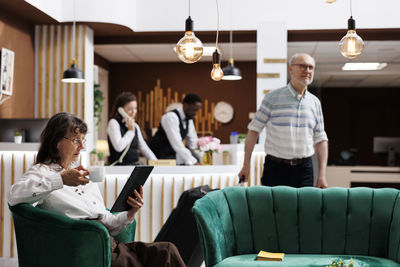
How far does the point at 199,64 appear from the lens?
1096 centimetres

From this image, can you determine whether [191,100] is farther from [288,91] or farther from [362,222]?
[362,222]

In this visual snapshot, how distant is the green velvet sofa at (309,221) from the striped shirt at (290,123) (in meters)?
0.54

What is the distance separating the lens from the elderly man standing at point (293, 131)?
4.05 metres

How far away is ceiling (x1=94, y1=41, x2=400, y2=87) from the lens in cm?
866

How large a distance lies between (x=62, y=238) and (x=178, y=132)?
9.73 feet

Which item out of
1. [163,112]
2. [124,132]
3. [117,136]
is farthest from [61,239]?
[163,112]

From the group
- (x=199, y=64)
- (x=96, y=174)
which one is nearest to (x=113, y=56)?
(x=199, y=64)

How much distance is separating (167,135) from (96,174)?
146 centimetres

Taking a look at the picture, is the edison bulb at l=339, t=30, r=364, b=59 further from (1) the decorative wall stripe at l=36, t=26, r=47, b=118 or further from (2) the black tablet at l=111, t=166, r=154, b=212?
(1) the decorative wall stripe at l=36, t=26, r=47, b=118

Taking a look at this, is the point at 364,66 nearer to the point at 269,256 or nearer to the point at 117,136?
the point at 117,136

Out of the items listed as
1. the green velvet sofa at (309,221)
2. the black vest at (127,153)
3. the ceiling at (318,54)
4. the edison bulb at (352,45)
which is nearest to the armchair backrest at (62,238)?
the green velvet sofa at (309,221)

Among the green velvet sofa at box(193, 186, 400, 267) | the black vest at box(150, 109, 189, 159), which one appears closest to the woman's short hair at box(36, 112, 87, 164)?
the green velvet sofa at box(193, 186, 400, 267)

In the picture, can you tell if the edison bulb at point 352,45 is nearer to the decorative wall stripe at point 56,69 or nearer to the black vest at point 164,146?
the black vest at point 164,146

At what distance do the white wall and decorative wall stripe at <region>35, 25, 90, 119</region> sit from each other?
0.37 m
